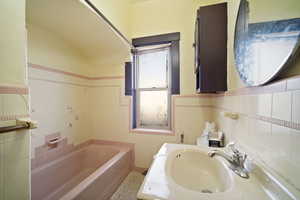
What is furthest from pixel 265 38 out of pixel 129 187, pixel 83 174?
pixel 83 174

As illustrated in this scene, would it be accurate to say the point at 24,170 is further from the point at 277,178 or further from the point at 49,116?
the point at 277,178

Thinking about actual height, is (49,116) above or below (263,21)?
below

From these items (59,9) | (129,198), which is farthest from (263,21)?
(129,198)

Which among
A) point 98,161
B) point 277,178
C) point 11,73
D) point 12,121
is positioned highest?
point 11,73

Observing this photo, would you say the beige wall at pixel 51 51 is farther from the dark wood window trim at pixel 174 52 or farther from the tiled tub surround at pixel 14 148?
the dark wood window trim at pixel 174 52

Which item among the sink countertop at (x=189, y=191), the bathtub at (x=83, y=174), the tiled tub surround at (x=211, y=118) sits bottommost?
the bathtub at (x=83, y=174)

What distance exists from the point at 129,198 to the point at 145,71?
183cm

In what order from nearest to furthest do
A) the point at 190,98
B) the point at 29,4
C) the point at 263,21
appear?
the point at 263,21
the point at 29,4
the point at 190,98

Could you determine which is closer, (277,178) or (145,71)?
(277,178)

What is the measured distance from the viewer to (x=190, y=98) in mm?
1885

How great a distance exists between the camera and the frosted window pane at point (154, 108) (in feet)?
6.96

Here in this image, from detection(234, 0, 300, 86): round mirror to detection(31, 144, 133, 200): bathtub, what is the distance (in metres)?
1.57

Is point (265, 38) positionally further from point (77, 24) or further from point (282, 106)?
point (77, 24)

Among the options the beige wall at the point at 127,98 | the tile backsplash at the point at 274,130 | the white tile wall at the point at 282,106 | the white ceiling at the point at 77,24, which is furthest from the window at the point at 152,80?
the white tile wall at the point at 282,106
